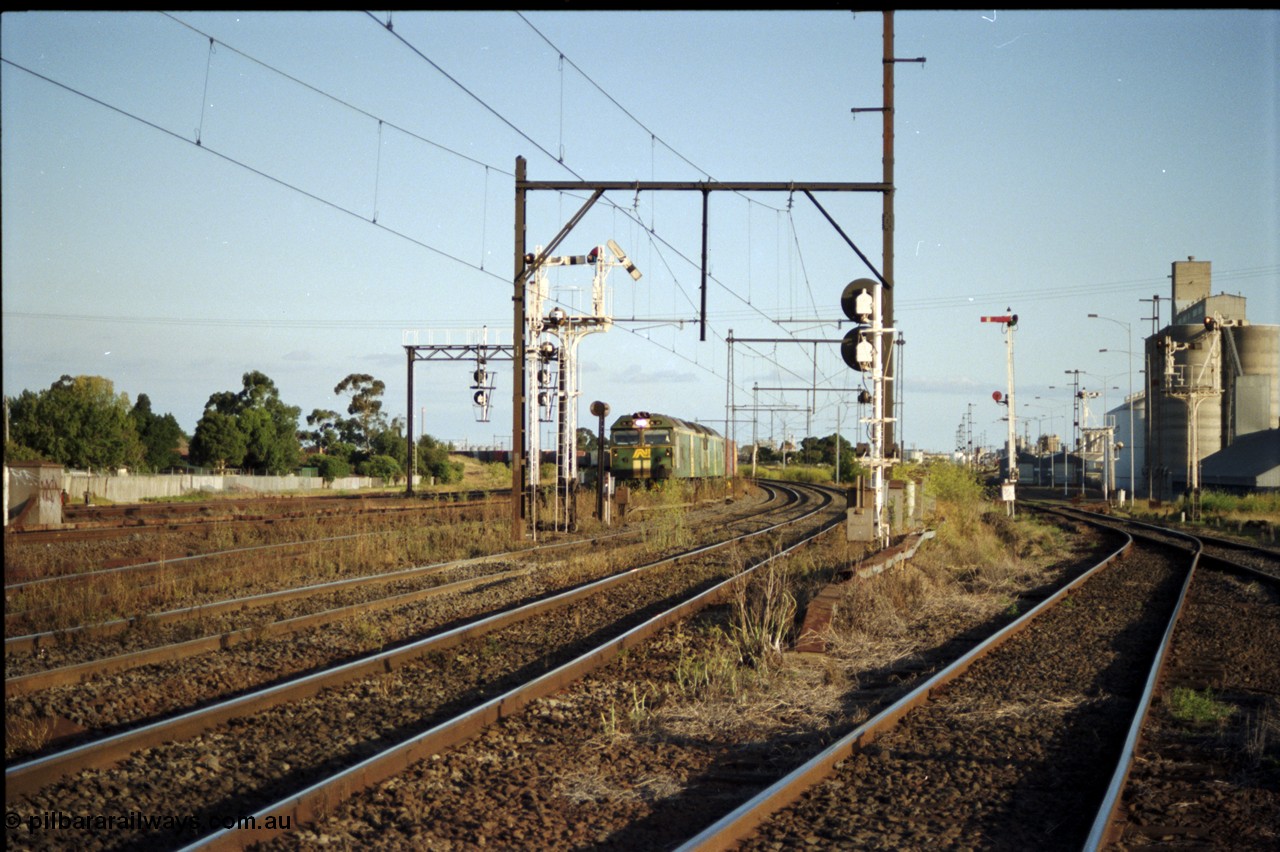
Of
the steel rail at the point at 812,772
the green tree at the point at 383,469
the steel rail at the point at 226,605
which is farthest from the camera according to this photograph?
the green tree at the point at 383,469

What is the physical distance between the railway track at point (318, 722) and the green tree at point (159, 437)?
219ft

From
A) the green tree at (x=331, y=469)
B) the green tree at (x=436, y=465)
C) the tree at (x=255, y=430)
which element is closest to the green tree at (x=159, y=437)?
the tree at (x=255, y=430)

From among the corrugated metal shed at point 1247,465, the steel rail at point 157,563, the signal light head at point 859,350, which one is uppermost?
the signal light head at point 859,350

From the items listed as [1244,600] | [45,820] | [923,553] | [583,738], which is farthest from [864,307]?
[45,820]

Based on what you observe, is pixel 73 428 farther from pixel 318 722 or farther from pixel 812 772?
pixel 812 772

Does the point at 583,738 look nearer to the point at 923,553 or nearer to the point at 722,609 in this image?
the point at 722,609

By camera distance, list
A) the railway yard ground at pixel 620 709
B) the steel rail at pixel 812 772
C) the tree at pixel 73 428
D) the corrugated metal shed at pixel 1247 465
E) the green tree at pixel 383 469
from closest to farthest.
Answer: the steel rail at pixel 812 772
the railway yard ground at pixel 620 709
the corrugated metal shed at pixel 1247 465
the tree at pixel 73 428
the green tree at pixel 383 469

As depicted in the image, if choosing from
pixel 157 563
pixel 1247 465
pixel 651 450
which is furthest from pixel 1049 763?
pixel 1247 465

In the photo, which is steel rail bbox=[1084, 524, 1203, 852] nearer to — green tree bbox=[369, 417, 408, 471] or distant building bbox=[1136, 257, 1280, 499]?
distant building bbox=[1136, 257, 1280, 499]

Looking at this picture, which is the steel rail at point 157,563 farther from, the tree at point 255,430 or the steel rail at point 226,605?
the tree at point 255,430

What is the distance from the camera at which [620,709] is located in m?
8.12

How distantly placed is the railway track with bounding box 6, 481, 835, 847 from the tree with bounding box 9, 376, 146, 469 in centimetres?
5330

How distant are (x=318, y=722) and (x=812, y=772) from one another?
139 inches

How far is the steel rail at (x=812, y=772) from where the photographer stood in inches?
199
